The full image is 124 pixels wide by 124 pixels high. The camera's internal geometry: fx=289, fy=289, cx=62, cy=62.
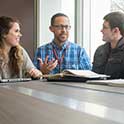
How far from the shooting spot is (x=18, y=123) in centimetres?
59

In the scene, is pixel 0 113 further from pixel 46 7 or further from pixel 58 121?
pixel 46 7

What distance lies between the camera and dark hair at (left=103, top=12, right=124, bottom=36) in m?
2.37

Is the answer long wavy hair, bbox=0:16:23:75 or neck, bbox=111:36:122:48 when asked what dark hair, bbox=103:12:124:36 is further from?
long wavy hair, bbox=0:16:23:75

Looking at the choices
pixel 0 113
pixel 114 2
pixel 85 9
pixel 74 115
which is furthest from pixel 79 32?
pixel 74 115

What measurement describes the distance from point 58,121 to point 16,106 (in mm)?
212

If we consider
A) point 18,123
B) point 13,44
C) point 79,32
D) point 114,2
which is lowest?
point 18,123

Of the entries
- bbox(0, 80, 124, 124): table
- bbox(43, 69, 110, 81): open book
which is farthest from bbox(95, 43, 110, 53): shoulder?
bbox(0, 80, 124, 124): table

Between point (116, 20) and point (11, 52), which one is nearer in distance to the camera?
point (11, 52)

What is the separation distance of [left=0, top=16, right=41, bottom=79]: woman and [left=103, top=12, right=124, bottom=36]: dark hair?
75 centimetres

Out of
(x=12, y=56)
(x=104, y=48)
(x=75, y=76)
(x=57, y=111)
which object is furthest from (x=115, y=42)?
(x=57, y=111)

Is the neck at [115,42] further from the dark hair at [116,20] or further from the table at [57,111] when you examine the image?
the table at [57,111]

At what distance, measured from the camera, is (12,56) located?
7.22 ft

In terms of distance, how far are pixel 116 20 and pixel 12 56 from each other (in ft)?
2.98

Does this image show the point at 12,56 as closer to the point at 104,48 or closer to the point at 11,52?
the point at 11,52
